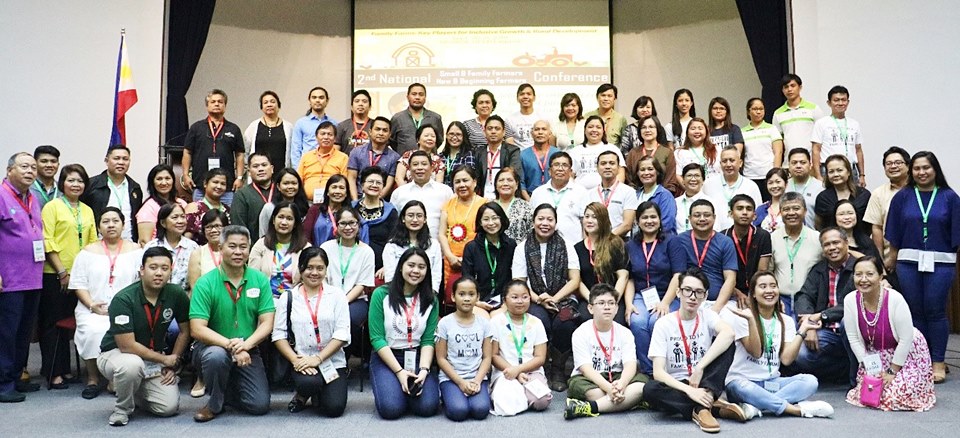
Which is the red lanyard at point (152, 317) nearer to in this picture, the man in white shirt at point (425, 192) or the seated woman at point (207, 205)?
the seated woman at point (207, 205)

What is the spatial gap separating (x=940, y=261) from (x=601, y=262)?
2.25m

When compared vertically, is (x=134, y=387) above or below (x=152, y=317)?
below

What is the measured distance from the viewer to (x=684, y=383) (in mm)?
4629

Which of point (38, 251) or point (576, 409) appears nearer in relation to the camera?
point (576, 409)

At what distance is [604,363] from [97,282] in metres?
3.27

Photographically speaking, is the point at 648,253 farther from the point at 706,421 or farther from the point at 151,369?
the point at 151,369

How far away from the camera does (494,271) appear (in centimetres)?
557

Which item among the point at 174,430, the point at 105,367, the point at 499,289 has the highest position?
the point at 499,289

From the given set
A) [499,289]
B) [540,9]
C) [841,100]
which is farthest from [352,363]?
[540,9]

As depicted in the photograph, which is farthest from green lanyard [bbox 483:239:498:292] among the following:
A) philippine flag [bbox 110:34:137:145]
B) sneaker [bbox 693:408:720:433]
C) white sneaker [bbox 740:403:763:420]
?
philippine flag [bbox 110:34:137:145]

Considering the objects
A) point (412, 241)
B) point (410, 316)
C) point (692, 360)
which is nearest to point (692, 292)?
point (692, 360)

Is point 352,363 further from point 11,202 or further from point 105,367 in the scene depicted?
point 11,202

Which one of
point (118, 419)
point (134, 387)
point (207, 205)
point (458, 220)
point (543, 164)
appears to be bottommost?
point (118, 419)

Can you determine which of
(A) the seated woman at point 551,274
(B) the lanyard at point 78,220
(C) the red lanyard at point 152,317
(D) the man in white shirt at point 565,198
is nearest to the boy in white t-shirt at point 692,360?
(A) the seated woman at point 551,274
